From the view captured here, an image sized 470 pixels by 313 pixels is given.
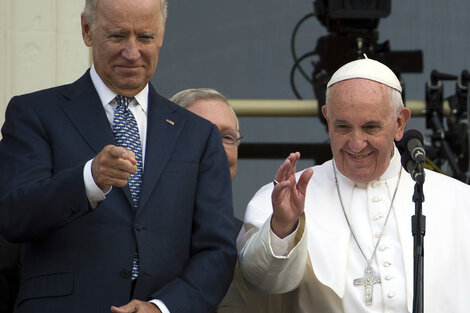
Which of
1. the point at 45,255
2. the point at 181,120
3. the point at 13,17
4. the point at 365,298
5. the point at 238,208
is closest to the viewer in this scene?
the point at 45,255

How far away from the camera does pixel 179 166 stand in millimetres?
3607

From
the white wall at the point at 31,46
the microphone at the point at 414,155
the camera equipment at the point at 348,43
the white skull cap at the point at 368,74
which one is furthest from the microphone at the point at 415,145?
the white wall at the point at 31,46

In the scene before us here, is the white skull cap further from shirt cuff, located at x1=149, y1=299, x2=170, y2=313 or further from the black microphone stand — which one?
shirt cuff, located at x1=149, y1=299, x2=170, y2=313

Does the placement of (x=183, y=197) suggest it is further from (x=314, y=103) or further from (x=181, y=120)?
(x=314, y=103)

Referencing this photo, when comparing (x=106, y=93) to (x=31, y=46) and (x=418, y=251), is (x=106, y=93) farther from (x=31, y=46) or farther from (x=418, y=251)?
(x=31, y=46)

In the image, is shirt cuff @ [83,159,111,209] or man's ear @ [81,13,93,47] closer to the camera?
shirt cuff @ [83,159,111,209]

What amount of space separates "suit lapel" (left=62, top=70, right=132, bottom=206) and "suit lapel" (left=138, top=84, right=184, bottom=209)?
0.07 m

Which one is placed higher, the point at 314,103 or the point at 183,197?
the point at 314,103

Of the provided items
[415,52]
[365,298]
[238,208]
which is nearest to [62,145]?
[365,298]

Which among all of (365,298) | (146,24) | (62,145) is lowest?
(365,298)

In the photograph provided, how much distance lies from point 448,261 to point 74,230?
1.38 m

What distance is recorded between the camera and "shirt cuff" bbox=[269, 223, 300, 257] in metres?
3.75

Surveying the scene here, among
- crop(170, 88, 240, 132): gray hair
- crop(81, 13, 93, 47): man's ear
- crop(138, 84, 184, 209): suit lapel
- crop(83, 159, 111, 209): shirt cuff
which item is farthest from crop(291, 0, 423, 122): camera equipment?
crop(83, 159, 111, 209): shirt cuff

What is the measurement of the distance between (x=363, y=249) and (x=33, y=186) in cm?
133
